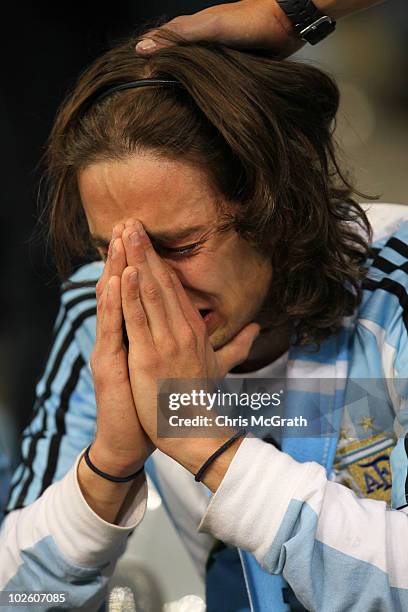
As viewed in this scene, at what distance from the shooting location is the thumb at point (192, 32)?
127 centimetres

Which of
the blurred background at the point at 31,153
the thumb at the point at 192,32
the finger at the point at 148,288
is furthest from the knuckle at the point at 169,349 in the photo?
the blurred background at the point at 31,153

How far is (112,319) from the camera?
114 centimetres

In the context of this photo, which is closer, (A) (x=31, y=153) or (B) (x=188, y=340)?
(B) (x=188, y=340)

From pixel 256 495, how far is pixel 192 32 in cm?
71

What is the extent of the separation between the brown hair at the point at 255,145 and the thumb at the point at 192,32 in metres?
0.02

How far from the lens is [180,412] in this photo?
1.08 meters

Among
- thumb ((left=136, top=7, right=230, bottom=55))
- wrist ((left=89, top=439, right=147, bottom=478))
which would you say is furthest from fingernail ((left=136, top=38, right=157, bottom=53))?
wrist ((left=89, top=439, right=147, bottom=478))

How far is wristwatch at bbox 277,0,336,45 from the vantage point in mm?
1290

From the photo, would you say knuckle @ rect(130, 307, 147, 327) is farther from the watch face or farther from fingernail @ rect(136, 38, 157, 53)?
the watch face

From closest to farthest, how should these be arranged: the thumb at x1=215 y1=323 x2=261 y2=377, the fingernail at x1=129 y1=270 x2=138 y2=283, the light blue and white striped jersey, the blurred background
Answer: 1. the light blue and white striped jersey
2. the fingernail at x1=129 y1=270 x2=138 y2=283
3. the thumb at x1=215 y1=323 x2=261 y2=377
4. the blurred background

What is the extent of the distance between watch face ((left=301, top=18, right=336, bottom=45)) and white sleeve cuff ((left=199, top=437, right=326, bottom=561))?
2.20 ft

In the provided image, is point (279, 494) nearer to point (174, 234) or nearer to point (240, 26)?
point (174, 234)

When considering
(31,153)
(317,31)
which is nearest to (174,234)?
(317,31)

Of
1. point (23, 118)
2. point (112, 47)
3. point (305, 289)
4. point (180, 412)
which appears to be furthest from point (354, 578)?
point (23, 118)
